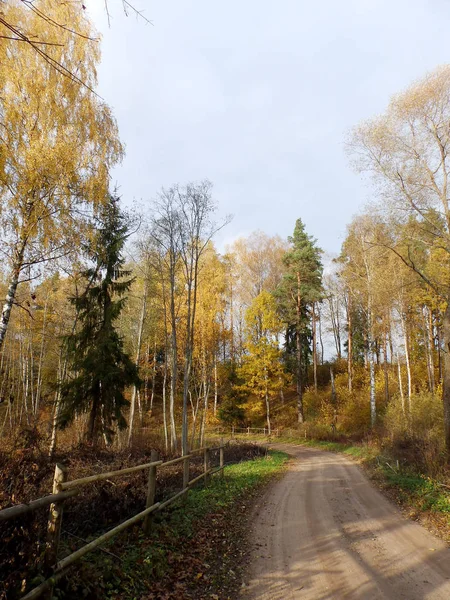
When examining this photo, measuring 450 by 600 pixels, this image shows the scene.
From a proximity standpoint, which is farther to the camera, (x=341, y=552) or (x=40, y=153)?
(x=40, y=153)

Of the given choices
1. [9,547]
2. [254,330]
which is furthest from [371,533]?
[254,330]

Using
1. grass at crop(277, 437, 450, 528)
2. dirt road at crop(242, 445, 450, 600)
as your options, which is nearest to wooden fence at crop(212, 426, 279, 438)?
grass at crop(277, 437, 450, 528)

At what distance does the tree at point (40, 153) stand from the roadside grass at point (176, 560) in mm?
4644

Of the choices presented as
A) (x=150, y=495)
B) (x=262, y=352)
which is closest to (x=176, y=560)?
(x=150, y=495)

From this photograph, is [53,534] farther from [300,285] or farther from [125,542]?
[300,285]

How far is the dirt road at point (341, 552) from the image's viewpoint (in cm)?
426

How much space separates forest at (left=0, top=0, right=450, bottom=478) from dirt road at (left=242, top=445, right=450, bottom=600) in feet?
12.0

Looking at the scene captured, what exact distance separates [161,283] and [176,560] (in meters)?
14.7

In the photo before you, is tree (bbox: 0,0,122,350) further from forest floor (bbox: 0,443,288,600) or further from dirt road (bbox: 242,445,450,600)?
dirt road (bbox: 242,445,450,600)

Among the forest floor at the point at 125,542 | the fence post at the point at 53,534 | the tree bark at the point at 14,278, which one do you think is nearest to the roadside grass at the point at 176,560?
the forest floor at the point at 125,542

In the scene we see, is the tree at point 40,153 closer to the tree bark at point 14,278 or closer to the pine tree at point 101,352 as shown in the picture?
the tree bark at point 14,278

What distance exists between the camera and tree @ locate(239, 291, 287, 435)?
2723 centimetres

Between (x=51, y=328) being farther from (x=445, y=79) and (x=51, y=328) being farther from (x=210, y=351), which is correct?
(x=445, y=79)

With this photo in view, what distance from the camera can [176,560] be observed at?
4.75 m
